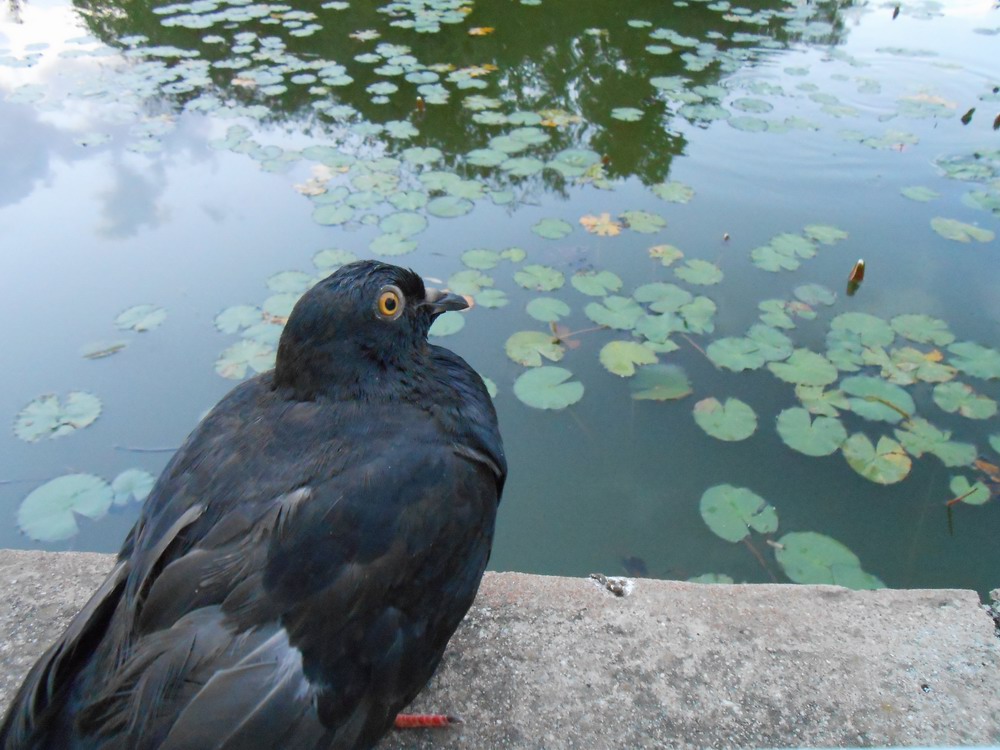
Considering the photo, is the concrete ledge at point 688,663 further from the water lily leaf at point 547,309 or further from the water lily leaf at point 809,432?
the water lily leaf at point 547,309

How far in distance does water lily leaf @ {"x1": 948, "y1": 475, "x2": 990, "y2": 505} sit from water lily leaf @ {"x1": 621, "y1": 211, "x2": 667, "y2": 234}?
223cm

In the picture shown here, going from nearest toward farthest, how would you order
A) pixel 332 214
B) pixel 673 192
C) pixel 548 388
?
pixel 548 388, pixel 332 214, pixel 673 192

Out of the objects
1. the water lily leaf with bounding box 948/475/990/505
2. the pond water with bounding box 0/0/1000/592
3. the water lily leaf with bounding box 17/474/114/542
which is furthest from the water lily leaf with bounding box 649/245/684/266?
the water lily leaf with bounding box 17/474/114/542

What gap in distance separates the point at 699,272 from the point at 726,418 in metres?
1.12

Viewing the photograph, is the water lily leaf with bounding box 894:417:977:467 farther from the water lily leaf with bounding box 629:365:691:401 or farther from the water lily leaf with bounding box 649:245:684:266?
the water lily leaf with bounding box 649:245:684:266

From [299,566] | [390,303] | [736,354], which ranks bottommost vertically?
[736,354]

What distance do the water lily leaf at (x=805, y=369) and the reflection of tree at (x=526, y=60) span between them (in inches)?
81.7

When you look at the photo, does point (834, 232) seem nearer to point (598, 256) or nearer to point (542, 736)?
point (598, 256)

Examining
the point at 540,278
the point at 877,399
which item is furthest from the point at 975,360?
the point at 540,278

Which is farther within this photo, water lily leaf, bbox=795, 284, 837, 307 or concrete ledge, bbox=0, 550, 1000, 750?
water lily leaf, bbox=795, 284, 837, 307

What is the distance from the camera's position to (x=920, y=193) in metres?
4.58

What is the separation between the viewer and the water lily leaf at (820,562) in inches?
100

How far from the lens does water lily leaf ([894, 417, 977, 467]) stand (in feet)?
9.50

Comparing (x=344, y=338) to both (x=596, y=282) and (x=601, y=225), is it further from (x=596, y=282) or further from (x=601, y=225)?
(x=601, y=225)
